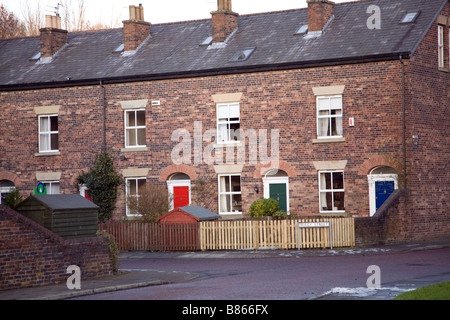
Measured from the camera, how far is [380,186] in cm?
2886

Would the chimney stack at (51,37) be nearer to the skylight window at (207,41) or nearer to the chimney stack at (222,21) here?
the skylight window at (207,41)

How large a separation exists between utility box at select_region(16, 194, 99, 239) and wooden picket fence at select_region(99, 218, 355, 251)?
26.4 feet

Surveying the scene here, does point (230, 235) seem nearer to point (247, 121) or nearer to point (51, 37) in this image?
point (247, 121)

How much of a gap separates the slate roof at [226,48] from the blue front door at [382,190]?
4.76 m

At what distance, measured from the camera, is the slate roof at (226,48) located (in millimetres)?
29625

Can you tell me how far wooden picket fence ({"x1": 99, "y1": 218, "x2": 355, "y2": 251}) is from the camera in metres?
25.3

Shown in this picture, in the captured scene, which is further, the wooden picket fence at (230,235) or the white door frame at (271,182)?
the white door frame at (271,182)

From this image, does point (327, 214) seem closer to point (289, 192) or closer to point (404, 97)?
point (289, 192)

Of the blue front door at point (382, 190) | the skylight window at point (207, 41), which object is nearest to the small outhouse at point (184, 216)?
the blue front door at point (382, 190)

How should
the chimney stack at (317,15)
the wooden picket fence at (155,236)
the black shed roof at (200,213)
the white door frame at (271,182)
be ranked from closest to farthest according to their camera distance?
the wooden picket fence at (155,236), the black shed roof at (200,213), the white door frame at (271,182), the chimney stack at (317,15)

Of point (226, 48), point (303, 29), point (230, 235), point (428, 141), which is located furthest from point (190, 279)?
point (303, 29)

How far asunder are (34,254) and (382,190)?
16.0m

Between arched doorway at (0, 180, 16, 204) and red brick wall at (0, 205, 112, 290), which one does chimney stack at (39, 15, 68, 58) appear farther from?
red brick wall at (0, 205, 112, 290)
